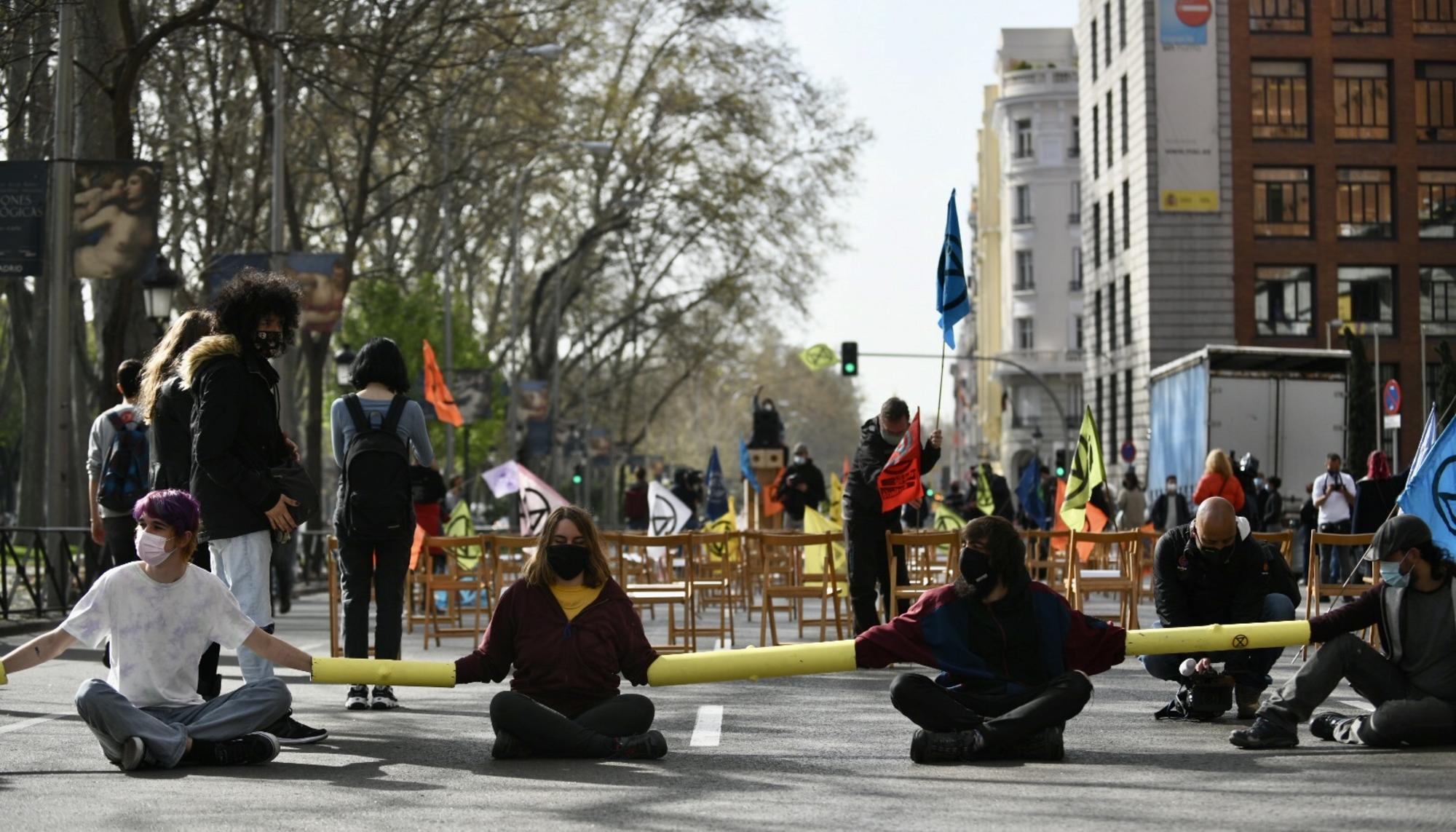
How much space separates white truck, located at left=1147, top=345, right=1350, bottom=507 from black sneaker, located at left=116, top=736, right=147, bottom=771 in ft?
87.3

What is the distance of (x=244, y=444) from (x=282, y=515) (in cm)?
A: 41

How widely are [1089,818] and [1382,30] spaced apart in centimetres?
5387

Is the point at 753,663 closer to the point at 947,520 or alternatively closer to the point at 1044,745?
the point at 1044,745

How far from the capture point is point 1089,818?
7441 millimetres

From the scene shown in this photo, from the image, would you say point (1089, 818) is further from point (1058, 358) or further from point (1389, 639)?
point (1058, 358)

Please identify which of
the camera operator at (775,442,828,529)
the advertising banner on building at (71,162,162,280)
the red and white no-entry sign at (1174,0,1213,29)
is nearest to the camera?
the camera operator at (775,442,828,529)

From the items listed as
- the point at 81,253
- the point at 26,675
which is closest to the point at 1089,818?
the point at 26,675

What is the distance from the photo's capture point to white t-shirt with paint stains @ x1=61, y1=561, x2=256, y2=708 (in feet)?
29.3

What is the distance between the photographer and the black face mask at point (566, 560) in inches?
374

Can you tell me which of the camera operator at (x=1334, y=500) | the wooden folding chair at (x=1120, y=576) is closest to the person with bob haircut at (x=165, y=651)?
the wooden folding chair at (x=1120, y=576)

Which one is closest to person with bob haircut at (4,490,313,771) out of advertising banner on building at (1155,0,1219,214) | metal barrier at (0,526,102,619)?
metal barrier at (0,526,102,619)

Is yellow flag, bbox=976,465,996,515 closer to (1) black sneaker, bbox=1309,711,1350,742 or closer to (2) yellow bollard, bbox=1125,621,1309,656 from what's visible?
(2) yellow bollard, bbox=1125,621,1309,656

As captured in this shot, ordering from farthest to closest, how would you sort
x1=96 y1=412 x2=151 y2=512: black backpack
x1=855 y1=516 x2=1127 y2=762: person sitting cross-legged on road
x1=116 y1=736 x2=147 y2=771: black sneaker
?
1. x1=96 y1=412 x2=151 y2=512: black backpack
2. x1=855 y1=516 x2=1127 y2=762: person sitting cross-legged on road
3. x1=116 y1=736 x2=147 y2=771: black sneaker

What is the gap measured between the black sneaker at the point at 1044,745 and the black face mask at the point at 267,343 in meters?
3.78
